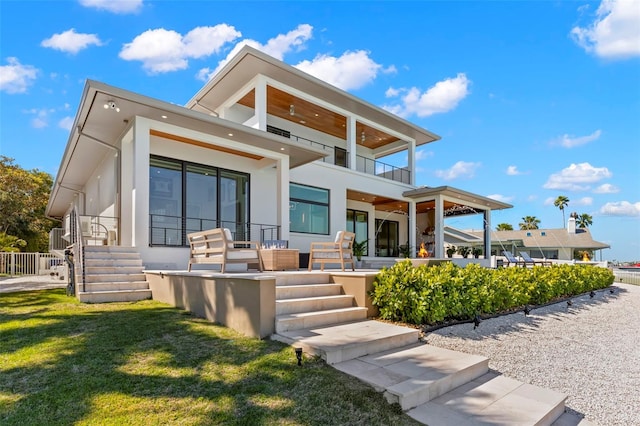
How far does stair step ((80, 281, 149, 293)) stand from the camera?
6289mm

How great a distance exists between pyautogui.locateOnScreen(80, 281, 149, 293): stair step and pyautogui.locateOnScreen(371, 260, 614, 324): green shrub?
4537mm

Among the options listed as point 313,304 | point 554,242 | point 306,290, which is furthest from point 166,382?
point 554,242

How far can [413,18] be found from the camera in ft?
37.2

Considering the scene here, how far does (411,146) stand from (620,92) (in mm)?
9062

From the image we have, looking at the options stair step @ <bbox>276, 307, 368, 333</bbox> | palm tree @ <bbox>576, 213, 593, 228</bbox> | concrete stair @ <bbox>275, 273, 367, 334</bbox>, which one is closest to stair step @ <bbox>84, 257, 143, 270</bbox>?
concrete stair @ <bbox>275, 273, 367, 334</bbox>

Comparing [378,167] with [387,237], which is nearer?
[378,167]

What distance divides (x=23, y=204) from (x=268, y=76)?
71.4ft

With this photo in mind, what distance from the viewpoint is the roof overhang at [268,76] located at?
35.7 ft

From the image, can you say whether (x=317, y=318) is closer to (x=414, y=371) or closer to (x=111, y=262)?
(x=414, y=371)

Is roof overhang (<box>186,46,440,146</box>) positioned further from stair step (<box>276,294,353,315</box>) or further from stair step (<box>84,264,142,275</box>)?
stair step (<box>276,294,353,315</box>)

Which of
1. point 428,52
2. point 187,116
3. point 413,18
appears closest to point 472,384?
point 187,116

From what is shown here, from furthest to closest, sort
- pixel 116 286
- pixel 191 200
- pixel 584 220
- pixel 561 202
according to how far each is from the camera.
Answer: pixel 561 202 → pixel 584 220 → pixel 191 200 → pixel 116 286

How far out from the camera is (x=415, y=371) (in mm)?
3369

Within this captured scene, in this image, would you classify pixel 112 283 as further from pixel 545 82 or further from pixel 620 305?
pixel 545 82
